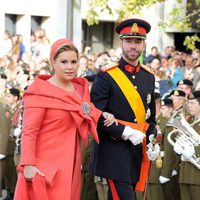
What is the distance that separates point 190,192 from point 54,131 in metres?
3.30

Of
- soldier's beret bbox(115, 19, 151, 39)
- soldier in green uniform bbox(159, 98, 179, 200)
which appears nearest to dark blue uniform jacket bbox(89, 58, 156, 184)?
soldier's beret bbox(115, 19, 151, 39)

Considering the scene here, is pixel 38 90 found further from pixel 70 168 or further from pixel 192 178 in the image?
pixel 192 178

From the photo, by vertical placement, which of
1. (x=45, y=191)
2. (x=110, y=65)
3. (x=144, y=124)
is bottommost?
(x=45, y=191)

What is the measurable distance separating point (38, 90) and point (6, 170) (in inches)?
232

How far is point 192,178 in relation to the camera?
9750 mm

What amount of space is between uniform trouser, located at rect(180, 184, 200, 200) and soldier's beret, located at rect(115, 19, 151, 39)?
2.61 metres

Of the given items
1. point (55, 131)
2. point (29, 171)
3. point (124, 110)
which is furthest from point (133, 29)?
point (29, 171)

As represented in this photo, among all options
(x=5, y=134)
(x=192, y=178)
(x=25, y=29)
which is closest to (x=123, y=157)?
(x=192, y=178)

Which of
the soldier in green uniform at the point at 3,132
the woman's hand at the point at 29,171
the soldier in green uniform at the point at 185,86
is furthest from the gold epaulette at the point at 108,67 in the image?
the soldier in green uniform at the point at 185,86

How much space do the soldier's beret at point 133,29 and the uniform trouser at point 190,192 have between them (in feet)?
8.55

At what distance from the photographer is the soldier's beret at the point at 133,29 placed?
7809 mm

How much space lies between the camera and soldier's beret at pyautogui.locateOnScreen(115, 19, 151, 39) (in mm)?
7809

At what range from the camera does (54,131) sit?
23.4 feet

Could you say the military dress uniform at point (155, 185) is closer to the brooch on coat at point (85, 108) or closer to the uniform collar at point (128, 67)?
the uniform collar at point (128, 67)
